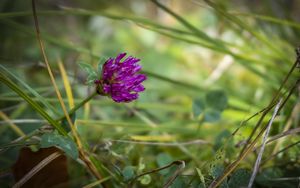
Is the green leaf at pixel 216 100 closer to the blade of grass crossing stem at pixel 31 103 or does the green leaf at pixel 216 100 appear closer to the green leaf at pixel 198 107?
the green leaf at pixel 198 107

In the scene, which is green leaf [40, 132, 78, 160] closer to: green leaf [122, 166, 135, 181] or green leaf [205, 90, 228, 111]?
green leaf [122, 166, 135, 181]

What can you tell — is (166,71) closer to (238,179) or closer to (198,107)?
(198,107)

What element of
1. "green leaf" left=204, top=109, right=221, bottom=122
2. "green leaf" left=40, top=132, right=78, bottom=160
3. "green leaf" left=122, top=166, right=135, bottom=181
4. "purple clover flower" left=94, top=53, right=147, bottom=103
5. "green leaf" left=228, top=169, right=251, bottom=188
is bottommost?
"green leaf" left=228, top=169, right=251, bottom=188

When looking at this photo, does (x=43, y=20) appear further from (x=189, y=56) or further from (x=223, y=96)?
(x=223, y=96)

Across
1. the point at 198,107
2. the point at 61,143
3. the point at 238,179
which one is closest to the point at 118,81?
the point at 61,143

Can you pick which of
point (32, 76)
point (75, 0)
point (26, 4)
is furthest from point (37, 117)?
point (75, 0)

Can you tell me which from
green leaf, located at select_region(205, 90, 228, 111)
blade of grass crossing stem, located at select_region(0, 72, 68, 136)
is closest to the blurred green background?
green leaf, located at select_region(205, 90, 228, 111)
